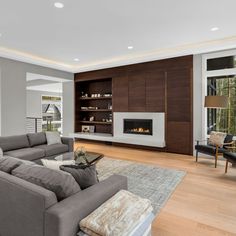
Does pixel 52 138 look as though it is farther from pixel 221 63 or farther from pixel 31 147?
pixel 221 63

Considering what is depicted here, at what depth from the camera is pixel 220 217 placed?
2.25 m

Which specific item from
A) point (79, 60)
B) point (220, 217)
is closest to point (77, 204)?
point (220, 217)

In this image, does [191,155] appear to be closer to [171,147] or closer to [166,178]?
[171,147]

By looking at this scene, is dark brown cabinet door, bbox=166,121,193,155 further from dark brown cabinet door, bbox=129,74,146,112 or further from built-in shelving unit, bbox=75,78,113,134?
built-in shelving unit, bbox=75,78,113,134

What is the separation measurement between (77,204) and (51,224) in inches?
7.7

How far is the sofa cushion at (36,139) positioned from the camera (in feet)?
14.1

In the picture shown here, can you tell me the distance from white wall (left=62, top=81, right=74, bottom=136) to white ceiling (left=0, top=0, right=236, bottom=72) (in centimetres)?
208

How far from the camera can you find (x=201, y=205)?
2.53 metres


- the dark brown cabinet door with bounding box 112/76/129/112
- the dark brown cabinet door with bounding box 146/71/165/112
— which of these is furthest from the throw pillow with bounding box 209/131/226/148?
the dark brown cabinet door with bounding box 112/76/129/112

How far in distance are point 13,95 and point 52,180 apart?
500 centimetres

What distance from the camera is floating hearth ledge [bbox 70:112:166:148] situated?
18.5 feet

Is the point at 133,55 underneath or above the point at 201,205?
above

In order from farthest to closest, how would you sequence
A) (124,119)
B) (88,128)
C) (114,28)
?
1. (88,128)
2. (124,119)
3. (114,28)

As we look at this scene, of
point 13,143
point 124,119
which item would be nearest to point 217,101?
point 124,119
